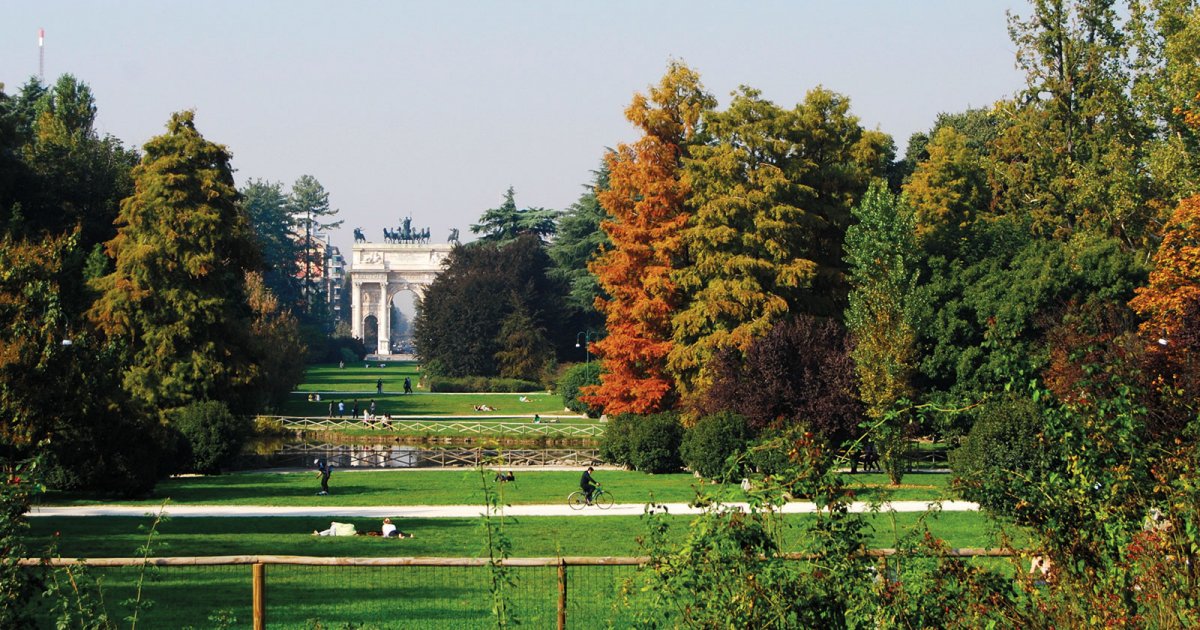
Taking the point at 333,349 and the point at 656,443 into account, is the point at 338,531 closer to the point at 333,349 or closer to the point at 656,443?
the point at 656,443

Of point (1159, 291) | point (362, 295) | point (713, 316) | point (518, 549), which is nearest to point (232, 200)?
point (713, 316)

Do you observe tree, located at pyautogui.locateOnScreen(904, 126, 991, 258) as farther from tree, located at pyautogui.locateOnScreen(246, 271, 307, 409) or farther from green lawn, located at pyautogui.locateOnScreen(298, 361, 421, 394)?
green lawn, located at pyautogui.locateOnScreen(298, 361, 421, 394)

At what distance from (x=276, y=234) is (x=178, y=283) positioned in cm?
8636

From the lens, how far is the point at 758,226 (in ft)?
129

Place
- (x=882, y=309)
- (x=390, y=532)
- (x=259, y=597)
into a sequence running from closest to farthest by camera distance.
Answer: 1. (x=259, y=597)
2. (x=390, y=532)
3. (x=882, y=309)

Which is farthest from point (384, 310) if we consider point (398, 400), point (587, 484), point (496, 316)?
point (587, 484)

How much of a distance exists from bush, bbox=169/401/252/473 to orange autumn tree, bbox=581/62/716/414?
11.3 m

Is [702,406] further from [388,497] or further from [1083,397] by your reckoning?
[1083,397]

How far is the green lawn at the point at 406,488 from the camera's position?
3111 centimetres

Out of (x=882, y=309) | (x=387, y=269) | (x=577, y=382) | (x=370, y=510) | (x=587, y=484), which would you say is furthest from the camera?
(x=387, y=269)

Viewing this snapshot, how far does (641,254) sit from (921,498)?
15118mm

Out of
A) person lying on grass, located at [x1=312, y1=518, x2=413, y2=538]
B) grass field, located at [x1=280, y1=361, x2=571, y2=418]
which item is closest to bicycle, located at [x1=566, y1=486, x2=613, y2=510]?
person lying on grass, located at [x1=312, y1=518, x2=413, y2=538]

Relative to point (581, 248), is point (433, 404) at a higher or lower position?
lower

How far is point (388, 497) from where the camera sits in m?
32.6
